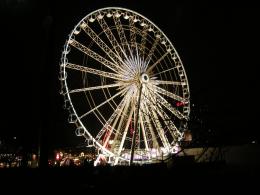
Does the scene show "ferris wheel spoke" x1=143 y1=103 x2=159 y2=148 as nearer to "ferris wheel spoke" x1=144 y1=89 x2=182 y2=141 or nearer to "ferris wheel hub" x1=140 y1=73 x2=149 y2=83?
"ferris wheel spoke" x1=144 y1=89 x2=182 y2=141

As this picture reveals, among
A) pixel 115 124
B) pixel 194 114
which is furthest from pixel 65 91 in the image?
pixel 194 114

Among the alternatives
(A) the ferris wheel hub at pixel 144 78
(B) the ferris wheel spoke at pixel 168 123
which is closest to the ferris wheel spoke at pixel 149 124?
(B) the ferris wheel spoke at pixel 168 123

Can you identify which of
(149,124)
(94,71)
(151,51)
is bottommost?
(149,124)

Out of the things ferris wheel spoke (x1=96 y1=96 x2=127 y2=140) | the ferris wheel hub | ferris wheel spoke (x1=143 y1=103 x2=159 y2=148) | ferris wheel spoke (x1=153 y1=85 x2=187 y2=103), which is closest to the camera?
ferris wheel spoke (x1=96 y1=96 x2=127 y2=140)

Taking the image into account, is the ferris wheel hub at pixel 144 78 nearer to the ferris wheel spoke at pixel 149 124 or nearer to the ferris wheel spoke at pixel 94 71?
the ferris wheel spoke at pixel 94 71

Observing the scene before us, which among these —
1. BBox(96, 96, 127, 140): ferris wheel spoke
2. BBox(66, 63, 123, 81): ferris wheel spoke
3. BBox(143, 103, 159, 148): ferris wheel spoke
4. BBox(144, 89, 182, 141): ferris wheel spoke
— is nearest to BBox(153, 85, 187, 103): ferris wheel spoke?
BBox(144, 89, 182, 141): ferris wheel spoke

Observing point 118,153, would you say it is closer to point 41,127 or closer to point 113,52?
point 113,52

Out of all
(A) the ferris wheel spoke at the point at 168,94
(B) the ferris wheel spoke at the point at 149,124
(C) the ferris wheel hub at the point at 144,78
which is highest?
(C) the ferris wheel hub at the point at 144,78

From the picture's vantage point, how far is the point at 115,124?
18016 mm

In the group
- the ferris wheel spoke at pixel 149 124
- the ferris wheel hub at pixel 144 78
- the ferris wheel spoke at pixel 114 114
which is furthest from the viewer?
the ferris wheel spoke at pixel 149 124

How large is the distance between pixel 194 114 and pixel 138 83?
4.10 meters

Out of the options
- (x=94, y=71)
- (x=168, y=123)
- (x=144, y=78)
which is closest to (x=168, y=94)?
(x=168, y=123)

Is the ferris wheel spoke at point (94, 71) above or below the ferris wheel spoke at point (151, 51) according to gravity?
below

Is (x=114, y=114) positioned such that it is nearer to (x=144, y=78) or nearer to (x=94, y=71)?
(x=94, y=71)
